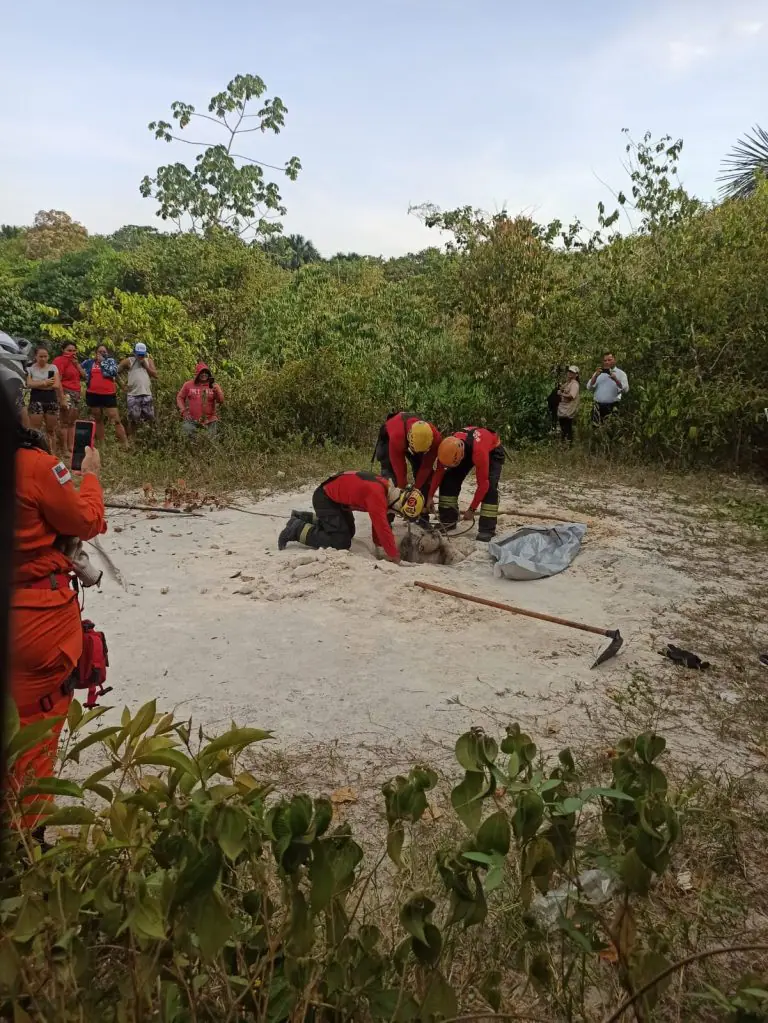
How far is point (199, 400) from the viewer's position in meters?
10.8

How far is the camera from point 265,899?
60.5 inches

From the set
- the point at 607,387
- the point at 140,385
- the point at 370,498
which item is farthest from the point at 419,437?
the point at 140,385

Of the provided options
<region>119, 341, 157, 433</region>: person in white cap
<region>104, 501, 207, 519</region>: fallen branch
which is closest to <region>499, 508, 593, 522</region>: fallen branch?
<region>104, 501, 207, 519</region>: fallen branch

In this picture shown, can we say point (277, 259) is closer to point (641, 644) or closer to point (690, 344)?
point (690, 344)

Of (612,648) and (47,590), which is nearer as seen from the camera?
(47,590)

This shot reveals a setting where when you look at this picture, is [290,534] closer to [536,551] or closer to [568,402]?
[536,551]

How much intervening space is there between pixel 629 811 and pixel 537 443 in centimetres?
1129

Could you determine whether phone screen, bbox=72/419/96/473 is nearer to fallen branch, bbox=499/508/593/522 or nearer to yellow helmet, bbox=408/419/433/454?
yellow helmet, bbox=408/419/433/454

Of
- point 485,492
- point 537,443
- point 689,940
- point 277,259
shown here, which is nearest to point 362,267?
point 277,259

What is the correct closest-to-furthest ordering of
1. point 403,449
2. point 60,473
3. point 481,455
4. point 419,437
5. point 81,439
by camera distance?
1. point 60,473
2. point 81,439
3. point 481,455
4. point 419,437
5. point 403,449

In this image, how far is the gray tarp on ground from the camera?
6.41 m

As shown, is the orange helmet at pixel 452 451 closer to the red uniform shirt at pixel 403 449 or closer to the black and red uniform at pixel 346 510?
the red uniform shirt at pixel 403 449

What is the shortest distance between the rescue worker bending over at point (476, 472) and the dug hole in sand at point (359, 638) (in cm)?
32

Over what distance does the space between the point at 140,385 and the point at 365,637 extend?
755 centimetres
